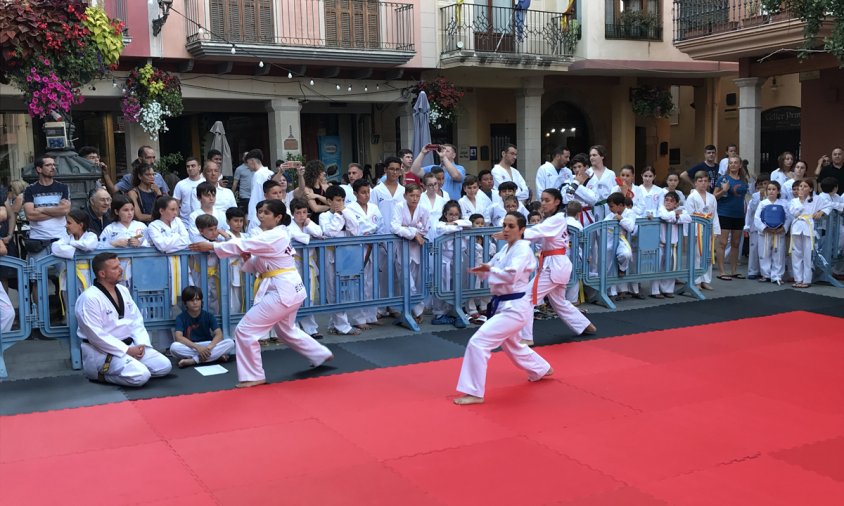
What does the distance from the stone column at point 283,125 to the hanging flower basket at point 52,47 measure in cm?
989

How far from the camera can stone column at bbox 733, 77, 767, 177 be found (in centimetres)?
1831

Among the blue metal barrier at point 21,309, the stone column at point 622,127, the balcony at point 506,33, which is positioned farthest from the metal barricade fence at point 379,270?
the stone column at point 622,127

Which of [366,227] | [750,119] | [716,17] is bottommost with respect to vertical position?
[366,227]

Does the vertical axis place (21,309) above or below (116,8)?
below

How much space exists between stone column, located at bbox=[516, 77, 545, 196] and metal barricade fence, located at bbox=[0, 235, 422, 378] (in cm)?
1253

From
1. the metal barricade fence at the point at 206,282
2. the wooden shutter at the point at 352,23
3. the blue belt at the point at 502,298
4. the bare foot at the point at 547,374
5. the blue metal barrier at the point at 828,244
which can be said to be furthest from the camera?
the wooden shutter at the point at 352,23

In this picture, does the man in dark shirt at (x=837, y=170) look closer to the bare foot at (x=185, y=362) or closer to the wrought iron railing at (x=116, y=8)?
the bare foot at (x=185, y=362)

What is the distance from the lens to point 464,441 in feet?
19.6

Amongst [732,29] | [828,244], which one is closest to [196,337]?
[828,244]

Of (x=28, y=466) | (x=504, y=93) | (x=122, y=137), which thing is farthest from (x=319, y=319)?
(x=504, y=93)

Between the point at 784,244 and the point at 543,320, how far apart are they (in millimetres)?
4886

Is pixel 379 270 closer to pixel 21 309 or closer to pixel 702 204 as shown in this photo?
pixel 21 309

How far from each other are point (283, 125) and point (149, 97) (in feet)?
11.0

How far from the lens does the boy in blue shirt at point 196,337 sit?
800 centimetres
